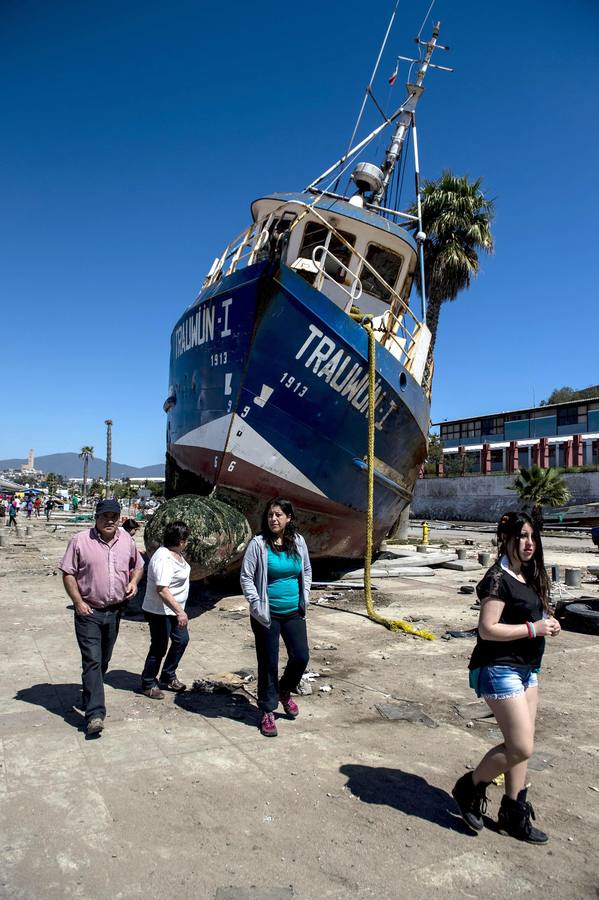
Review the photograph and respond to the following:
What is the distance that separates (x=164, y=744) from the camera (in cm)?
384

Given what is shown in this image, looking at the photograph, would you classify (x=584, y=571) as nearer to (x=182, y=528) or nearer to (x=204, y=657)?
(x=204, y=657)

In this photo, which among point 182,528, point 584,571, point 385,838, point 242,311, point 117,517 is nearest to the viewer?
point 385,838

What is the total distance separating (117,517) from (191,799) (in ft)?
6.09

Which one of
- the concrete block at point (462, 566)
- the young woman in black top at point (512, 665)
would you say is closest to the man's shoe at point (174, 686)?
the young woman in black top at point (512, 665)

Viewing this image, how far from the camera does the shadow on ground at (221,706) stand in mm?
4387

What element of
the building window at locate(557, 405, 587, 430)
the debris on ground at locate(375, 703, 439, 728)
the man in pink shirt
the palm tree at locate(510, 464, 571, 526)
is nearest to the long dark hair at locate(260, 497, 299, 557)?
the man in pink shirt

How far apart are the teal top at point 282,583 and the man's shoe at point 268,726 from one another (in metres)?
0.66

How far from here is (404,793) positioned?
3.29m

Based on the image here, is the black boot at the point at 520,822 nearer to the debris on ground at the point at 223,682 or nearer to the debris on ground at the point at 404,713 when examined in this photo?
the debris on ground at the point at 404,713

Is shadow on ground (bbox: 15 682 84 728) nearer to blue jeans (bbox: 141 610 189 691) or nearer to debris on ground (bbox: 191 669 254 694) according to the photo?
blue jeans (bbox: 141 610 189 691)

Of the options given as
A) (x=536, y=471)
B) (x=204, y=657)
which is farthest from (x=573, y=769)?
(x=536, y=471)

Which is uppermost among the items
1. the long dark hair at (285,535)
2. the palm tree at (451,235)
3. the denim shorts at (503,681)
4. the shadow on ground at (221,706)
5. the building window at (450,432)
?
the palm tree at (451,235)

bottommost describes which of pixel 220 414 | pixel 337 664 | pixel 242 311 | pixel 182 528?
pixel 337 664

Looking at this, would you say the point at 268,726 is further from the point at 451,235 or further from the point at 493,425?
the point at 493,425
